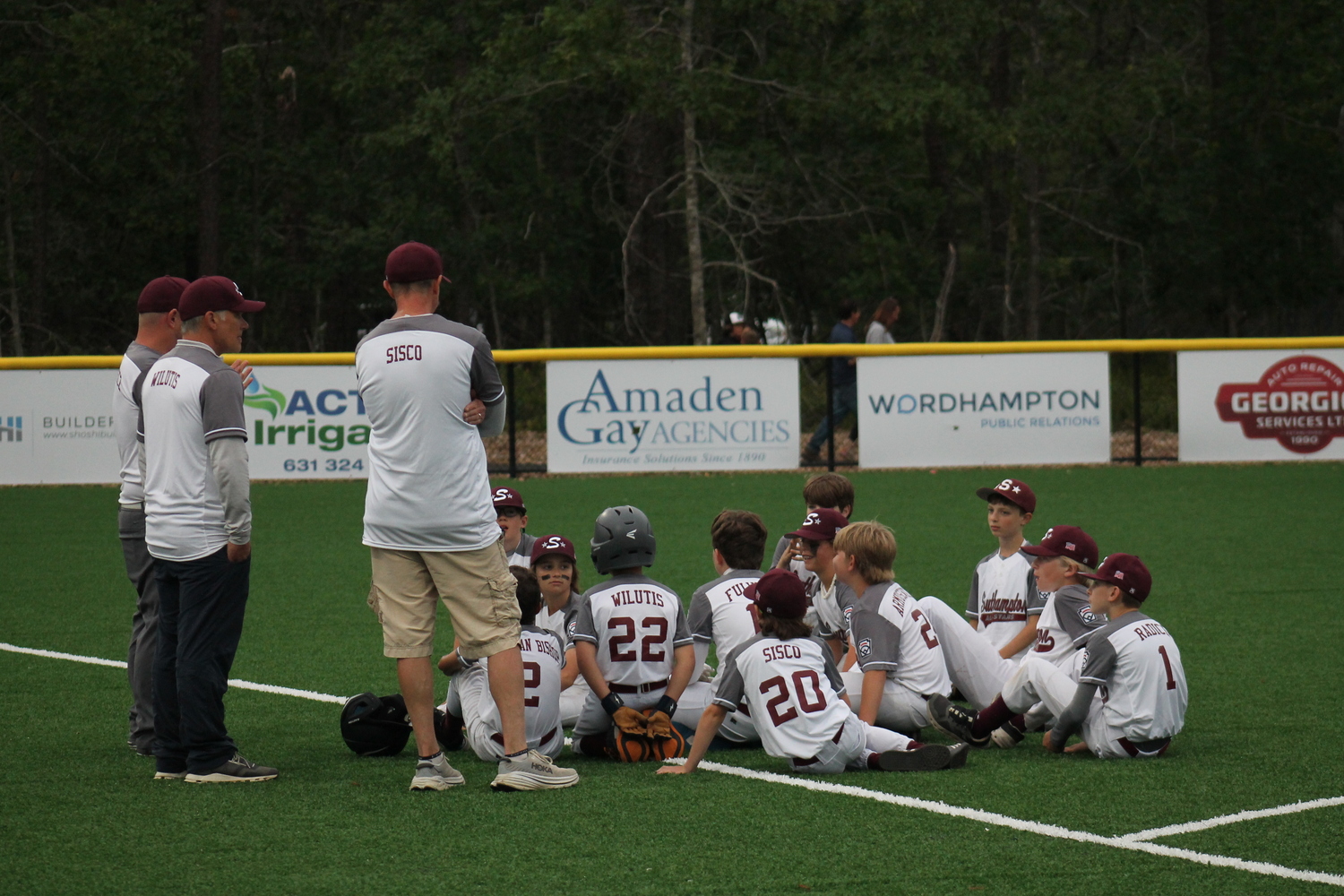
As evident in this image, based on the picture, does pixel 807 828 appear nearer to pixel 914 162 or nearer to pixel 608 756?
pixel 608 756

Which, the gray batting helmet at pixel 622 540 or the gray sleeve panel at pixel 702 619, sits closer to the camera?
the gray batting helmet at pixel 622 540

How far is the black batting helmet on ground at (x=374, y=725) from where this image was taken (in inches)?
236

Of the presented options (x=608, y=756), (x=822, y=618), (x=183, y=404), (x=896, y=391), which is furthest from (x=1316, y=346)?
(x=183, y=404)

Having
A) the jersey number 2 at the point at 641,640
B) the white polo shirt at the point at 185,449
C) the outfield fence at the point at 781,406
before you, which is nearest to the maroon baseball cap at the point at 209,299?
the white polo shirt at the point at 185,449

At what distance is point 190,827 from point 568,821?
122 cm

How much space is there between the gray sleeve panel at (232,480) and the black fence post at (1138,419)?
1378cm

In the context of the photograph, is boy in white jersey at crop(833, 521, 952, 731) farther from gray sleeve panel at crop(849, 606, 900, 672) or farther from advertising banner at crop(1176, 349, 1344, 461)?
advertising banner at crop(1176, 349, 1344, 461)

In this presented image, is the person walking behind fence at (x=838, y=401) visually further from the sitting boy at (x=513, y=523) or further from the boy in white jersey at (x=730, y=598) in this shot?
the boy in white jersey at (x=730, y=598)

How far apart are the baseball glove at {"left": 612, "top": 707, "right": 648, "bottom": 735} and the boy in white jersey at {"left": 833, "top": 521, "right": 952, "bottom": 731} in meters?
0.91

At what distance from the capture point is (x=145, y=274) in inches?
1312

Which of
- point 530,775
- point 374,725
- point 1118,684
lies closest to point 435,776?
point 530,775

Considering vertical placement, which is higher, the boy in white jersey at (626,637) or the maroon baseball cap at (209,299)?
the maroon baseball cap at (209,299)

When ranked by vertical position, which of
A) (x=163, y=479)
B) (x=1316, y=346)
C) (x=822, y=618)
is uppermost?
(x=1316, y=346)

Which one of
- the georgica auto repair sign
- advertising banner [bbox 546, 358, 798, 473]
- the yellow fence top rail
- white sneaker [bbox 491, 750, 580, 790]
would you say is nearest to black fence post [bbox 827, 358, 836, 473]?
the yellow fence top rail
